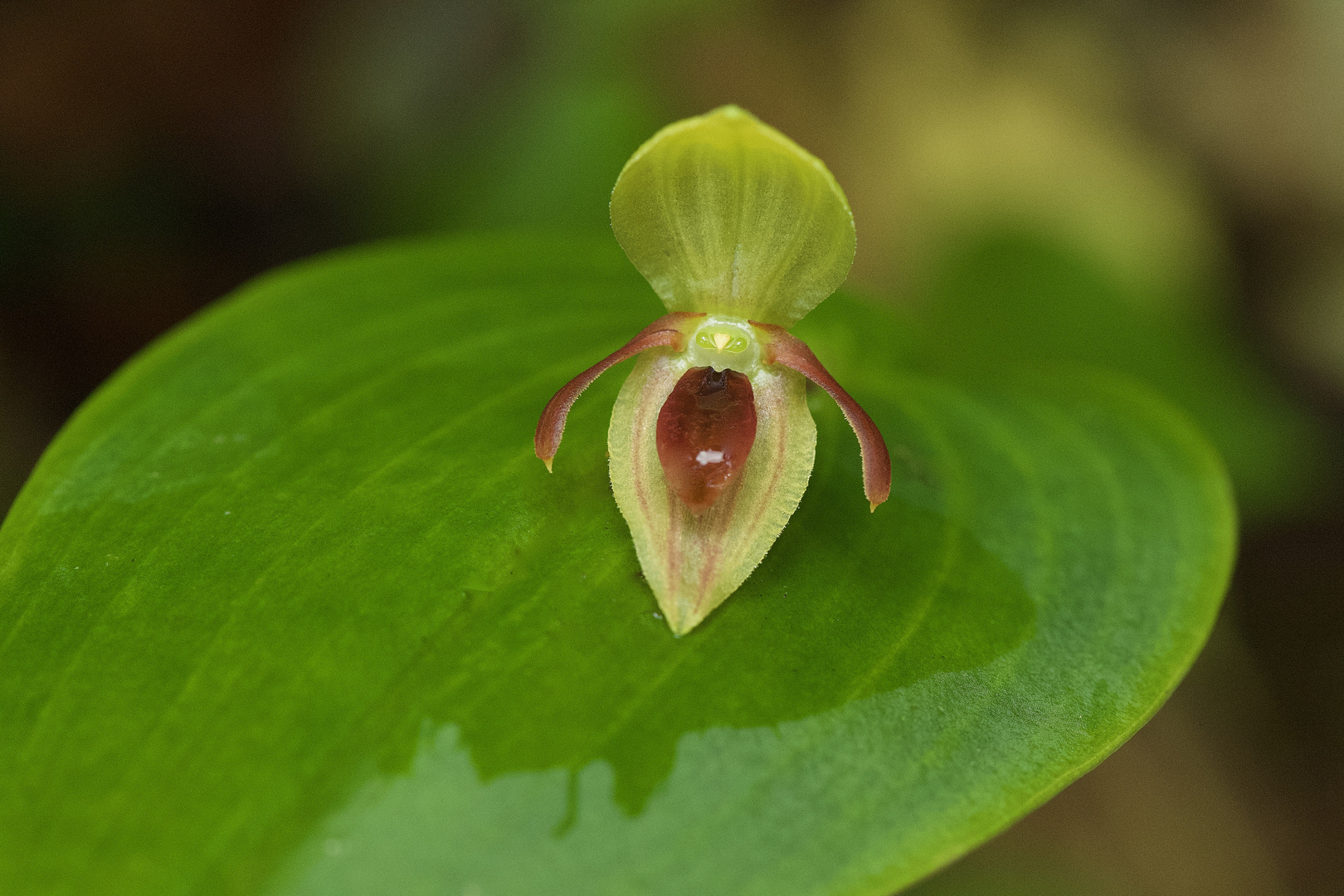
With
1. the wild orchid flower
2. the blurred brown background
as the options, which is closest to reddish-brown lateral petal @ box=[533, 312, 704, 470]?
the wild orchid flower

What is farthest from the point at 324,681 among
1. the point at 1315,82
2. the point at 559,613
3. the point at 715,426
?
the point at 1315,82

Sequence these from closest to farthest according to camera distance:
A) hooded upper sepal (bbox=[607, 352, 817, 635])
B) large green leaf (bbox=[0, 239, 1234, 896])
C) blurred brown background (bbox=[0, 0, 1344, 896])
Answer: large green leaf (bbox=[0, 239, 1234, 896])
hooded upper sepal (bbox=[607, 352, 817, 635])
blurred brown background (bbox=[0, 0, 1344, 896])

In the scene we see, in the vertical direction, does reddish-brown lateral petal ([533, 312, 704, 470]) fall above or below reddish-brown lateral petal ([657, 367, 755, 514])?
above

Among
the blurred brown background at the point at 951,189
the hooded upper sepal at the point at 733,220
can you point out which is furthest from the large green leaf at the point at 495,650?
the blurred brown background at the point at 951,189

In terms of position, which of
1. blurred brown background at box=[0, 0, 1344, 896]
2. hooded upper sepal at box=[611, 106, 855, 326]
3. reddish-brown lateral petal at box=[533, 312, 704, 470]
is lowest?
blurred brown background at box=[0, 0, 1344, 896]

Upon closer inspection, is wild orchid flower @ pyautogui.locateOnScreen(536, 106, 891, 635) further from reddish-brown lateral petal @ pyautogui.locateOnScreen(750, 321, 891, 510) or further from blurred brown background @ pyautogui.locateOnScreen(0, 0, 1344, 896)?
blurred brown background @ pyautogui.locateOnScreen(0, 0, 1344, 896)

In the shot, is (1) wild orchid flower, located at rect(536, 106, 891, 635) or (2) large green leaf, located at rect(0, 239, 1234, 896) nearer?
(2) large green leaf, located at rect(0, 239, 1234, 896)

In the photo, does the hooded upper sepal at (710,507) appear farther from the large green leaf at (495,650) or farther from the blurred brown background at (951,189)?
the blurred brown background at (951,189)

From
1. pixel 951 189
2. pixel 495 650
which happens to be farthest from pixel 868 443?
pixel 951 189

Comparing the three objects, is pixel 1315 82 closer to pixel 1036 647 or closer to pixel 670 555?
pixel 1036 647
